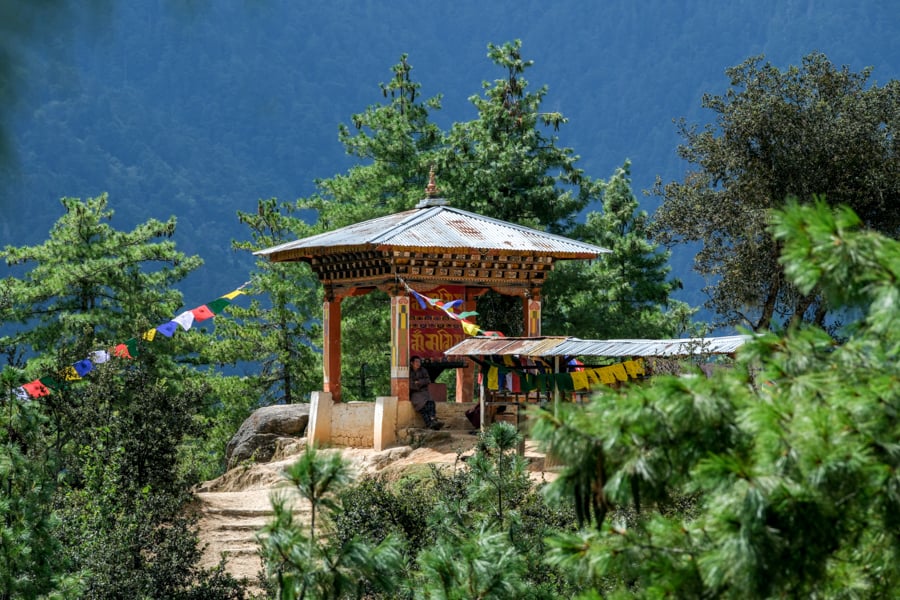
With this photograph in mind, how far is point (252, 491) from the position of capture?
19.1 meters

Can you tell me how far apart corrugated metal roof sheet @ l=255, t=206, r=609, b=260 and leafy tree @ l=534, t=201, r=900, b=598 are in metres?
14.2

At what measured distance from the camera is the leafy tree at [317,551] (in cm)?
611

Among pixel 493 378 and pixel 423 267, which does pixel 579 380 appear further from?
pixel 423 267

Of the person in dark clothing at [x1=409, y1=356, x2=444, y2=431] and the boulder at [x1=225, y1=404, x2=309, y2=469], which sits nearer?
the person in dark clothing at [x1=409, y1=356, x2=444, y2=431]

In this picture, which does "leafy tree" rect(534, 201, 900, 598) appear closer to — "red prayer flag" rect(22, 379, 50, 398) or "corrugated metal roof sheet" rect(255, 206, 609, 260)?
"red prayer flag" rect(22, 379, 50, 398)

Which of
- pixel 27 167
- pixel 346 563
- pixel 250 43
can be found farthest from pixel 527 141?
pixel 250 43

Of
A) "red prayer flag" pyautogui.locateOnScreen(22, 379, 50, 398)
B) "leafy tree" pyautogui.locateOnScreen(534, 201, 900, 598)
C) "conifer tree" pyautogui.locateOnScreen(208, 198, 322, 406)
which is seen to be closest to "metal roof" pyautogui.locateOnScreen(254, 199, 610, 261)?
"red prayer flag" pyautogui.locateOnScreen(22, 379, 50, 398)

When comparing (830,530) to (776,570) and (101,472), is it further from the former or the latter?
(101,472)

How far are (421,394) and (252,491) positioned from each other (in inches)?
116

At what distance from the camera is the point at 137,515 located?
13078 millimetres

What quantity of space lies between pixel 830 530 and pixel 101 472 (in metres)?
10.6

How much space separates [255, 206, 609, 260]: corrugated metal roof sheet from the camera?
1958 cm

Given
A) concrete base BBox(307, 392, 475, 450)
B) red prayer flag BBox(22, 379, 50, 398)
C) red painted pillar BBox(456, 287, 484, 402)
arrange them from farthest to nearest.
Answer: red painted pillar BBox(456, 287, 484, 402) → concrete base BBox(307, 392, 475, 450) → red prayer flag BBox(22, 379, 50, 398)

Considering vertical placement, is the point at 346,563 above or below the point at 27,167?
below
